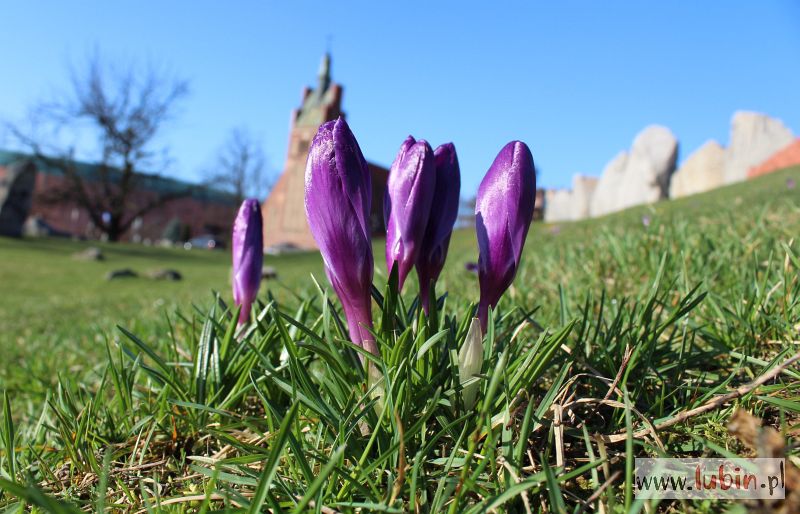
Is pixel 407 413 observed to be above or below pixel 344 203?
below

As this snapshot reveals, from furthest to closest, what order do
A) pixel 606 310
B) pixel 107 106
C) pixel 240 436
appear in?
pixel 107 106 < pixel 606 310 < pixel 240 436

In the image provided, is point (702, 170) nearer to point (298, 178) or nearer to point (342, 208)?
point (342, 208)

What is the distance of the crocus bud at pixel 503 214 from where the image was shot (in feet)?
3.31

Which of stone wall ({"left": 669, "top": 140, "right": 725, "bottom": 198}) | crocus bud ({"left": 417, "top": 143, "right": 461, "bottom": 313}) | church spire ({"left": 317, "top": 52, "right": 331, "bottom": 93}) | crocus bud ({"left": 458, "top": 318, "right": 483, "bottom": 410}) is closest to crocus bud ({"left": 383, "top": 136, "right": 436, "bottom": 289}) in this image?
crocus bud ({"left": 417, "top": 143, "right": 461, "bottom": 313})

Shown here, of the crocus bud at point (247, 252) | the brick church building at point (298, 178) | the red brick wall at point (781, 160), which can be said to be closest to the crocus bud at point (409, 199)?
the crocus bud at point (247, 252)

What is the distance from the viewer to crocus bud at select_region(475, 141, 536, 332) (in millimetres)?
1010

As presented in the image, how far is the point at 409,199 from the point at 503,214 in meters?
0.19

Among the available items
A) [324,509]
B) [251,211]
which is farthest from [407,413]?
[251,211]

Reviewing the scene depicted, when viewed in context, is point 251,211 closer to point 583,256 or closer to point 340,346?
point 340,346

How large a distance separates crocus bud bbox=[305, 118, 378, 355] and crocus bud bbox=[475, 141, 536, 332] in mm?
231

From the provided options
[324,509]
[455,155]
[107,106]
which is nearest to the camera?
[324,509]

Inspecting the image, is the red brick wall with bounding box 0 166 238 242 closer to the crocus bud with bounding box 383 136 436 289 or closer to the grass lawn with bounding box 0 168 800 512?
the grass lawn with bounding box 0 168 800 512

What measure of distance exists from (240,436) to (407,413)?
48cm

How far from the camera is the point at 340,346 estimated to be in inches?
45.4
